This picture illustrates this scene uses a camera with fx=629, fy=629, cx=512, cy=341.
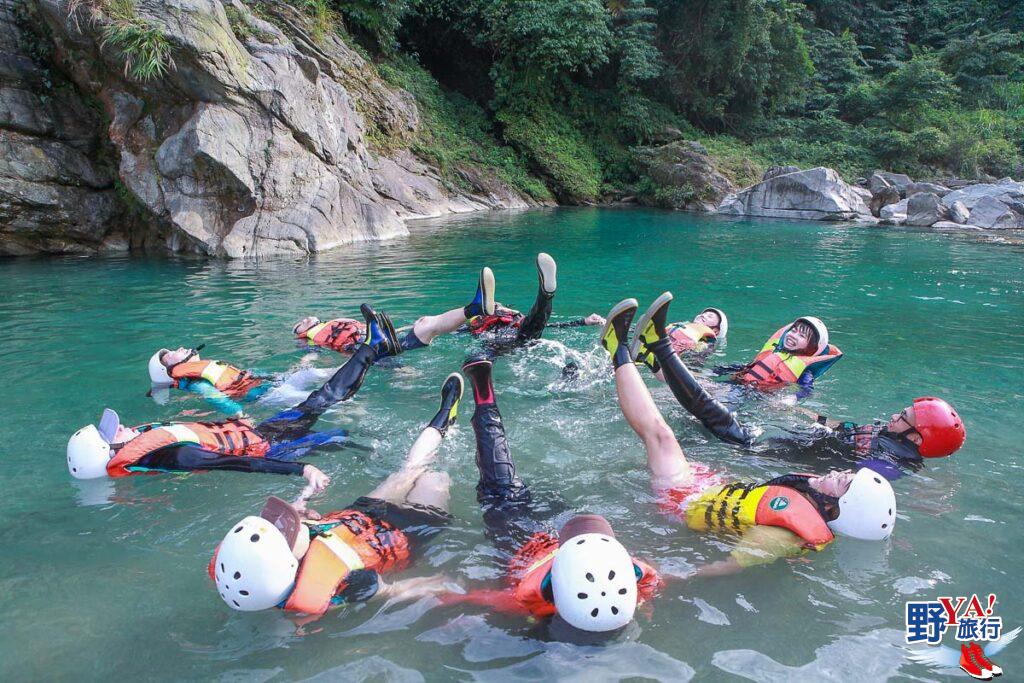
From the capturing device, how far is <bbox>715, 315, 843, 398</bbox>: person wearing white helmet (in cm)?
580

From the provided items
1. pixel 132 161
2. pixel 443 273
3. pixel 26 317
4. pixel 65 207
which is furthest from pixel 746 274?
pixel 65 207

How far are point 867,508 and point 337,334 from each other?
5.45 m

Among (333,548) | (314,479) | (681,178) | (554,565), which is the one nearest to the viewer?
(554,565)

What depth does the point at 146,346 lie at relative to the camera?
7445 millimetres

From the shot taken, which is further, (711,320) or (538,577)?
(711,320)

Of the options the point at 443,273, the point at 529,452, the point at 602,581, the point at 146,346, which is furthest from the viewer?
the point at 443,273

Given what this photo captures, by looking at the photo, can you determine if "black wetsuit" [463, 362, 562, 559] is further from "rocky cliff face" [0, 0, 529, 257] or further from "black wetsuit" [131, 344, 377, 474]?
"rocky cliff face" [0, 0, 529, 257]

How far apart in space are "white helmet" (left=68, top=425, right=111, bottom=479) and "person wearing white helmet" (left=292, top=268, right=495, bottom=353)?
2663mm

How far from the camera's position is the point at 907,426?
4.43m

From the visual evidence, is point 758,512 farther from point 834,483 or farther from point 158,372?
point 158,372

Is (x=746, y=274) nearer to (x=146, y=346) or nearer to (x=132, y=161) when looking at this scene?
(x=146, y=346)

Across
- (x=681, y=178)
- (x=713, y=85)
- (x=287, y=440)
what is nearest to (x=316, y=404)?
(x=287, y=440)

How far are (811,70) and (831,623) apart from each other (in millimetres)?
35850

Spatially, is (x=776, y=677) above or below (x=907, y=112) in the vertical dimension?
below
